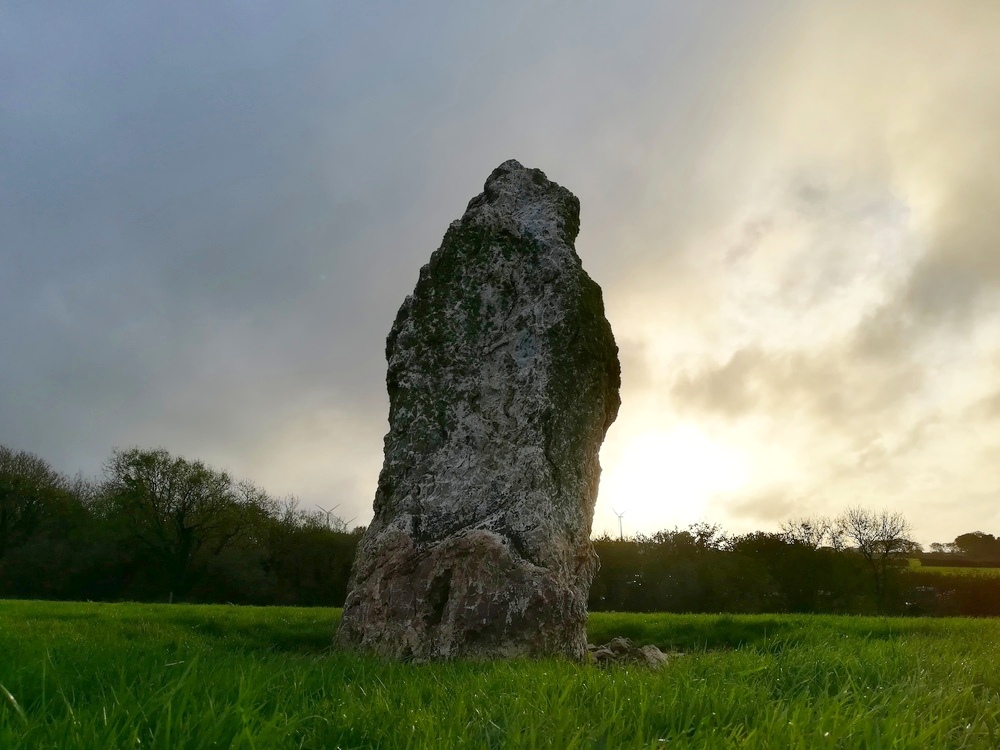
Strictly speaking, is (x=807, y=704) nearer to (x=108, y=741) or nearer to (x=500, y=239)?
(x=108, y=741)

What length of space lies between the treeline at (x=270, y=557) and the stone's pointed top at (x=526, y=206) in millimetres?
17156

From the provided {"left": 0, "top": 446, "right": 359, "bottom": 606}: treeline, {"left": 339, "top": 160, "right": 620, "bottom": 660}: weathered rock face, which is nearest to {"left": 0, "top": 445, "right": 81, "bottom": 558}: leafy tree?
{"left": 0, "top": 446, "right": 359, "bottom": 606}: treeline

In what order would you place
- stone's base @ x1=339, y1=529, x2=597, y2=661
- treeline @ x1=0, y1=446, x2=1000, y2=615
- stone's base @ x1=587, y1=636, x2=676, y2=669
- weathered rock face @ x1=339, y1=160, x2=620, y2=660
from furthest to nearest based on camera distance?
treeline @ x1=0, y1=446, x2=1000, y2=615
stone's base @ x1=587, y1=636, x2=676, y2=669
weathered rock face @ x1=339, y1=160, x2=620, y2=660
stone's base @ x1=339, y1=529, x2=597, y2=661

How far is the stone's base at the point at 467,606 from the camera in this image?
676 centimetres

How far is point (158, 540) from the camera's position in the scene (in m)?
34.8

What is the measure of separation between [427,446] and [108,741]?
5.82m

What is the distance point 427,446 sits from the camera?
26.5 ft

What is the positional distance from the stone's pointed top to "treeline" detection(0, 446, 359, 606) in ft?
69.4

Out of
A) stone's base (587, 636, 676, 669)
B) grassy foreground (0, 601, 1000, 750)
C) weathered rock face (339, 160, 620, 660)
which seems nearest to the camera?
grassy foreground (0, 601, 1000, 750)

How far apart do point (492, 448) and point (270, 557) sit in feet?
78.7

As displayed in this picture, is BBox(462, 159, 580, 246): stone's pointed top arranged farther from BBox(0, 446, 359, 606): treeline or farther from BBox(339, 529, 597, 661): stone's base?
BBox(0, 446, 359, 606): treeline

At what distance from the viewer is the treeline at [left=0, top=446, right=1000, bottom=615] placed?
24156 mm

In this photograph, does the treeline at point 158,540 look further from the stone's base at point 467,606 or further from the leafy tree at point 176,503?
the stone's base at point 467,606

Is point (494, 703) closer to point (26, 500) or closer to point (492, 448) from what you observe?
point (492, 448)
